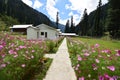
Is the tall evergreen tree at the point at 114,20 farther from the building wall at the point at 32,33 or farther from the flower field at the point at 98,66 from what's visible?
the flower field at the point at 98,66

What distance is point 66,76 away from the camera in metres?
8.75

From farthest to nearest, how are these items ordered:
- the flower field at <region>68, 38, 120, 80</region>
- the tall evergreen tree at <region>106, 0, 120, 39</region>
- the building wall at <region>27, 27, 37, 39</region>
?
the tall evergreen tree at <region>106, 0, 120, 39</region>, the building wall at <region>27, 27, 37, 39</region>, the flower field at <region>68, 38, 120, 80</region>

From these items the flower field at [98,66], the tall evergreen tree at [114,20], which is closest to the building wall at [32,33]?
the tall evergreen tree at [114,20]

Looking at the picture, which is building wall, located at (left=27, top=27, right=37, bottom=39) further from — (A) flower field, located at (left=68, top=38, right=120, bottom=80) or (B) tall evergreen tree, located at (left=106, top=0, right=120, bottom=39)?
(A) flower field, located at (left=68, top=38, right=120, bottom=80)

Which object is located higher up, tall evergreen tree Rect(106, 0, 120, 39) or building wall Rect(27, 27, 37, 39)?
tall evergreen tree Rect(106, 0, 120, 39)

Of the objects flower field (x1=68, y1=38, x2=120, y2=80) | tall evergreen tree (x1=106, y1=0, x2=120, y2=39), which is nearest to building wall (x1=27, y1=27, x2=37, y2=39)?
tall evergreen tree (x1=106, y1=0, x2=120, y2=39)

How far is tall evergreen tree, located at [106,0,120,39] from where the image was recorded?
54875 mm

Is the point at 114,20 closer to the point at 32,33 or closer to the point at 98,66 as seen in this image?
the point at 32,33

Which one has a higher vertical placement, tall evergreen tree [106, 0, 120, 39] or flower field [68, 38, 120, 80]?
tall evergreen tree [106, 0, 120, 39]

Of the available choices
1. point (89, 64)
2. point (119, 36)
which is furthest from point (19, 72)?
point (119, 36)

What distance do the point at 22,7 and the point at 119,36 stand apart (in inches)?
5306

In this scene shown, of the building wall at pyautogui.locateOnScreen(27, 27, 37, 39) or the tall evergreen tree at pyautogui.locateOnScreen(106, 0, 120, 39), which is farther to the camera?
the tall evergreen tree at pyautogui.locateOnScreen(106, 0, 120, 39)

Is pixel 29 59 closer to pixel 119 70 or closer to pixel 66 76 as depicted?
pixel 66 76

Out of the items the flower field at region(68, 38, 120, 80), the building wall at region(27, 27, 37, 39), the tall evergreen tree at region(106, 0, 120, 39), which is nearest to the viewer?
the flower field at region(68, 38, 120, 80)
